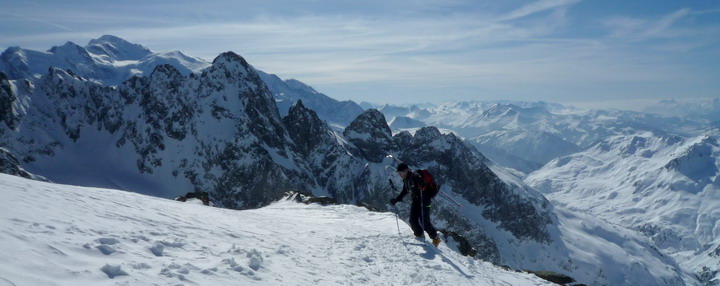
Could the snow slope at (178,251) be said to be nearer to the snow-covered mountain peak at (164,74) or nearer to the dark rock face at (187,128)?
the dark rock face at (187,128)

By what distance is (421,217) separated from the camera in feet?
61.3

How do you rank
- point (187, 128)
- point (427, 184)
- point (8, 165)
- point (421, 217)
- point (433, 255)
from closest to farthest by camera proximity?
1. point (433, 255)
2. point (427, 184)
3. point (421, 217)
4. point (8, 165)
5. point (187, 128)

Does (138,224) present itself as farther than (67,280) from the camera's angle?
Yes

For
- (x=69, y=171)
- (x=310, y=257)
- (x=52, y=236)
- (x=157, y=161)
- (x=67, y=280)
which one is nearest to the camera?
(x=67, y=280)

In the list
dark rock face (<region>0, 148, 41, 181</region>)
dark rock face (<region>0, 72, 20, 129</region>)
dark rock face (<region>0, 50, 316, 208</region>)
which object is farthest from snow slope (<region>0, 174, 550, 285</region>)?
dark rock face (<region>0, 72, 20, 129</region>)

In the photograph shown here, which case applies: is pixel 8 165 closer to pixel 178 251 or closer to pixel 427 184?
pixel 178 251

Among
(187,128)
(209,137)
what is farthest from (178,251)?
(187,128)

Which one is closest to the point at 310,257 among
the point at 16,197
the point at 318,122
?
the point at 16,197

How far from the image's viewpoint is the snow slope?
9.21m

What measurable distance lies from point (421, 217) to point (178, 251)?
33.0ft

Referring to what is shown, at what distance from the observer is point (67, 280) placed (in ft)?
27.0

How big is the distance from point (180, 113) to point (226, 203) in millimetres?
47374

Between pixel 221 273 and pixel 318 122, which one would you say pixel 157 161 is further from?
pixel 221 273

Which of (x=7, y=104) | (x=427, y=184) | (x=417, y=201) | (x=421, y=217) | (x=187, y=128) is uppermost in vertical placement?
(x=427, y=184)
